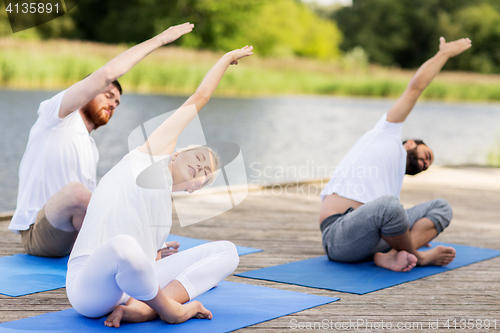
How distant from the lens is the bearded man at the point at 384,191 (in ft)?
9.66

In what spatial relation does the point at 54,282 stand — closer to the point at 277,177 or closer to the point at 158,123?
the point at 158,123

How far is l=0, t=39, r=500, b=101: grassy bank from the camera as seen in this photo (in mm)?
13969

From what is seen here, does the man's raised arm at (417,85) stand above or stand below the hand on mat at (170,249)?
above

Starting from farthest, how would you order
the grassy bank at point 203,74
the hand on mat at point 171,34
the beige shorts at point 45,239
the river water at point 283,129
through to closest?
the grassy bank at point 203,74
the river water at point 283,129
the beige shorts at point 45,239
the hand on mat at point 171,34

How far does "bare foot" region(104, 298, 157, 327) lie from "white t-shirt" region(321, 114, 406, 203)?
1328 mm

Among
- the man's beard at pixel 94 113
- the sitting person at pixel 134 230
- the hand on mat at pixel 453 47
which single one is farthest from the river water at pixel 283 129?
the hand on mat at pixel 453 47

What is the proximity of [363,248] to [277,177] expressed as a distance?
18.4 ft

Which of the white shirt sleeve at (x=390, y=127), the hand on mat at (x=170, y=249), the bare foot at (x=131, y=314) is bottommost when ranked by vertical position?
the hand on mat at (x=170, y=249)

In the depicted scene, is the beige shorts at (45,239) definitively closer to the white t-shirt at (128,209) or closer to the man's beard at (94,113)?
the man's beard at (94,113)

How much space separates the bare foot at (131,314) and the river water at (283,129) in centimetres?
434

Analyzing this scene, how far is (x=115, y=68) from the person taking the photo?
212 cm

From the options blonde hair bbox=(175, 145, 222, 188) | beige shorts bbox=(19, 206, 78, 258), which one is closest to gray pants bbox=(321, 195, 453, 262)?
blonde hair bbox=(175, 145, 222, 188)

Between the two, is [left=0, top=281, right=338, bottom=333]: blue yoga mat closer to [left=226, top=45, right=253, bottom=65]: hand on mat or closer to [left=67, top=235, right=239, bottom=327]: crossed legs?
[left=67, top=235, right=239, bottom=327]: crossed legs

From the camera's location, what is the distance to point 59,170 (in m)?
2.92
